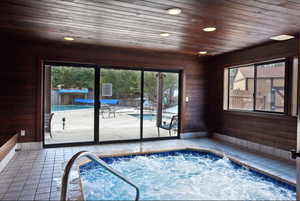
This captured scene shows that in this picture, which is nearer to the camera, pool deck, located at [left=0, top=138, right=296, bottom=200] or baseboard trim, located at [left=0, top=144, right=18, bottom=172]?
pool deck, located at [left=0, top=138, right=296, bottom=200]

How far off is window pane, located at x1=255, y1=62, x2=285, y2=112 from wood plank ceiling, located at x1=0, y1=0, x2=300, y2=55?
72 cm

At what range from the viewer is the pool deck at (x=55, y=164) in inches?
109

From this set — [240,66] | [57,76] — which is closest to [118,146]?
[57,76]

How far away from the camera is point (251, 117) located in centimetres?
503

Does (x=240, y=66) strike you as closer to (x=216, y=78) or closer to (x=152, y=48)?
(x=216, y=78)

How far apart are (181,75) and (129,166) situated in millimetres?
3164

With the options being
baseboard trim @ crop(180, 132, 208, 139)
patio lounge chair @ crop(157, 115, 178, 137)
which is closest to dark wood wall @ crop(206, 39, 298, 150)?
baseboard trim @ crop(180, 132, 208, 139)

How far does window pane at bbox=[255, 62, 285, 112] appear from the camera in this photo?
4.41 meters

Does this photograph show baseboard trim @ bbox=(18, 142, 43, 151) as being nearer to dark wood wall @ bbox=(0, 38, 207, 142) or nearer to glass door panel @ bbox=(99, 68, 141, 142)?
dark wood wall @ bbox=(0, 38, 207, 142)

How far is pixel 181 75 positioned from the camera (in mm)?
6098

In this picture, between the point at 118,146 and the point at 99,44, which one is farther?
the point at 118,146

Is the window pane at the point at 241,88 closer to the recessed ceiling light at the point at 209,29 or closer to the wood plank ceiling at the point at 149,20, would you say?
the wood plank ceiling at the point at 149,20

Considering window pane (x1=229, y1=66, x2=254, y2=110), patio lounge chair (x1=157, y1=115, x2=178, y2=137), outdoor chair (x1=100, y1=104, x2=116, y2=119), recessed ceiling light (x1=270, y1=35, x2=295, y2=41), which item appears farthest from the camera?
patio lounge chair (x1=157, y1=115, x2=178, y2=137)

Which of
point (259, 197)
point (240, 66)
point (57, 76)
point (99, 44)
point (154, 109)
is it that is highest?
point (99, 44)
